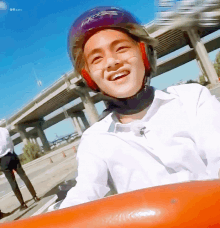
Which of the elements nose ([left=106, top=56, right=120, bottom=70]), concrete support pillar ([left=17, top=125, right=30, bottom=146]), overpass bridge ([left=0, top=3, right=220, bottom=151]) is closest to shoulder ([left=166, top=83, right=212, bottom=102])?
nose ([left=106, top=56, right=120, bottom=70])

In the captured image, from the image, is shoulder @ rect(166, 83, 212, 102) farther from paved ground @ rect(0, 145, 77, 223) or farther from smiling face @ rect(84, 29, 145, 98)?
paved ground @ rect(0, 145, 77, 223)

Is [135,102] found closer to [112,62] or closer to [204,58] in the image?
[112,62]

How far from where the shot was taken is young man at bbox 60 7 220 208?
102 cm

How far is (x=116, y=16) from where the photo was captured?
1.29 m

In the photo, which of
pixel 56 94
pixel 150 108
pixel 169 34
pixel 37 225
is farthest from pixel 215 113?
pixel 56 94

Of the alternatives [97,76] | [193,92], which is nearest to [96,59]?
[97,76]

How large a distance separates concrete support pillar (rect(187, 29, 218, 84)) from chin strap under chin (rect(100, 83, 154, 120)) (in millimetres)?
22709

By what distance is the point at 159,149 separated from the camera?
105cm

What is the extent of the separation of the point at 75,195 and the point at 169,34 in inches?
938

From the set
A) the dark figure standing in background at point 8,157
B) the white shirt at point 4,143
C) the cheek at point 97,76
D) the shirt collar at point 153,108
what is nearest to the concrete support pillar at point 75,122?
the dark figure standing in background at point 8,157

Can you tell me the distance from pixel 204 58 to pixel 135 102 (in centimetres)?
2396

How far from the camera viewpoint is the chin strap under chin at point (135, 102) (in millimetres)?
1229

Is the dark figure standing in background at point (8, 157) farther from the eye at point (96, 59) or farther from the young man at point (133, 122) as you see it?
the eye at point (96, 59)

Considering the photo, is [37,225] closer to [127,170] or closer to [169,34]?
[127,170]
